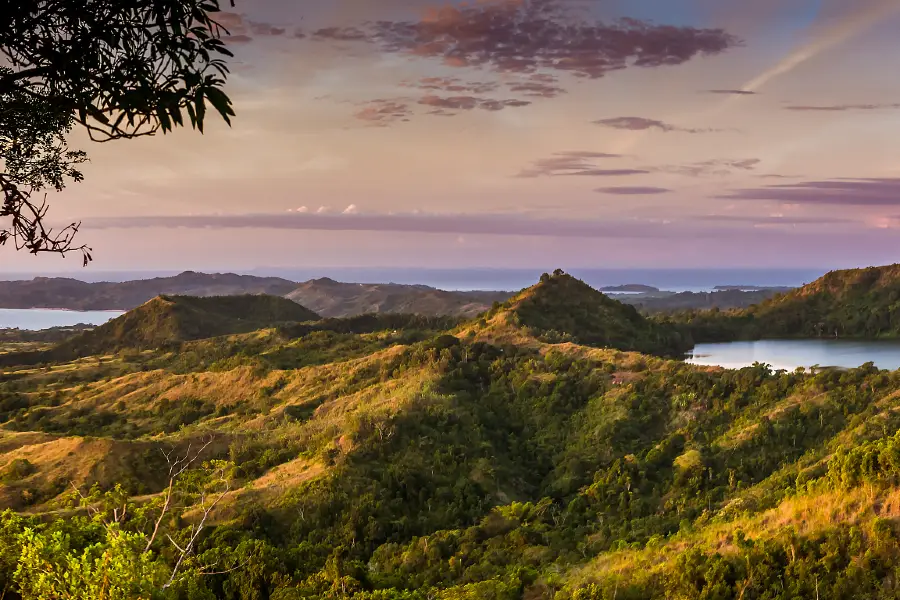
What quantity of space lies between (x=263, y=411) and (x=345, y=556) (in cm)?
3252

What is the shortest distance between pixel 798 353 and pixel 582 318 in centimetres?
2629

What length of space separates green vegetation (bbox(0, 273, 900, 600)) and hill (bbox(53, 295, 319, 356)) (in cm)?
5986

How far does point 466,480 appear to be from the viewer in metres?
39.5

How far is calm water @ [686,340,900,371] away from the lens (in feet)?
212

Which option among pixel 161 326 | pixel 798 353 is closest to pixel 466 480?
pixel 798 353

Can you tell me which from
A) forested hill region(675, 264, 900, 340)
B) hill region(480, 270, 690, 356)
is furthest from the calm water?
forested hill region(675, 264, 900, 340)

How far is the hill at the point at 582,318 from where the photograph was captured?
80.6 meters

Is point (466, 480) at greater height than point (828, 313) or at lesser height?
lesser

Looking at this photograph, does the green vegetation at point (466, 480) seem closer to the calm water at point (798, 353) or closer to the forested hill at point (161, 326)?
the calm water at point (798, 353)

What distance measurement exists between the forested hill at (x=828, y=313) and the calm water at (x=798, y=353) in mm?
6292

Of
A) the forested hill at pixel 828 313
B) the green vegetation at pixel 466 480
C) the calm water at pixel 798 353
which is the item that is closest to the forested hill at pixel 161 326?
the green vegetation at pixel 466 480

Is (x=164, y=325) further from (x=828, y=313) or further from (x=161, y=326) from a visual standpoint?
(x=828, y=313)

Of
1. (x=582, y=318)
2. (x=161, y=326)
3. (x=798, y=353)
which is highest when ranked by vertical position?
(x=582, y=318)

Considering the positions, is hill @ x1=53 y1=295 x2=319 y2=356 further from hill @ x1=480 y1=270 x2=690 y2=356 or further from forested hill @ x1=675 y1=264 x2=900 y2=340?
forested hill @ x1=675 y1=264 x2=900 y2=340
